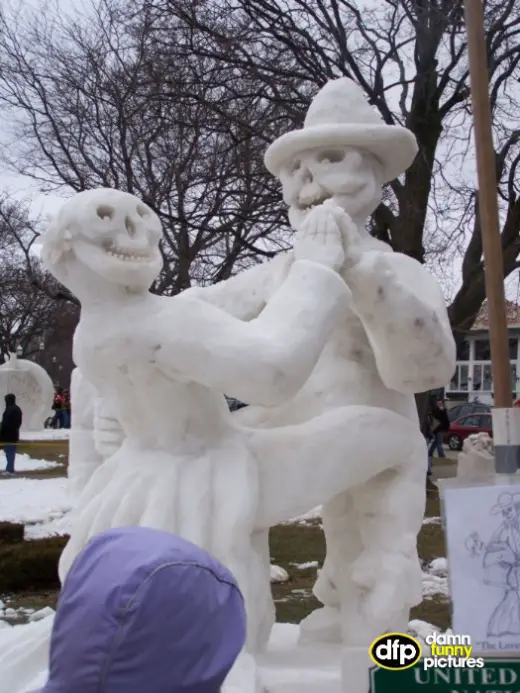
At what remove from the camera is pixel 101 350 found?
274 centimetres

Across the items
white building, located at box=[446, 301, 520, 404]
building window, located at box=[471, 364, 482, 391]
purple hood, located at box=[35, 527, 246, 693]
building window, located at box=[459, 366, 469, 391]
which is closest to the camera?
purple hood, located at box=[35, 527, 246, 693]

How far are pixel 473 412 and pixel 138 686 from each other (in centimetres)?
2326

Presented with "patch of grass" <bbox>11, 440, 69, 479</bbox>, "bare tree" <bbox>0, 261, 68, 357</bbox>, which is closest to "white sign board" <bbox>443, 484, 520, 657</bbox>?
"patch of grass" <bbox>11, 440, 69, 479</bbox>

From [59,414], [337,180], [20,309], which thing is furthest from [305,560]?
[20,309]

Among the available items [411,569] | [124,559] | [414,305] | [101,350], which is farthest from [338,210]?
[124,559]

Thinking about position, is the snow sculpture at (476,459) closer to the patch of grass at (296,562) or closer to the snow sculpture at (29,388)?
the patch of grass at (296,562)

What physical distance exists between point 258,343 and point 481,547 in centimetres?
84

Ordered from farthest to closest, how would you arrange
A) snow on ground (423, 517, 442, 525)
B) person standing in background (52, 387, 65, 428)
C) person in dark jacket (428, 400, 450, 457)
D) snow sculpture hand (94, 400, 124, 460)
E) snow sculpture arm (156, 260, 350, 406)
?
person standing in background (52, 387, 65, 428) → person in dark jacket (428, 400, 450, 457) → snow on ground (423, 517, 442, 525) → snow sculpture hand (94, 400, 124, 460) → snow sculpture arm (156, 260, 350, 406)

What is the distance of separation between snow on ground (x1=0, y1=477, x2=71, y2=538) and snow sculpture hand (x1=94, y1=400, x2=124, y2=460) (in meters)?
5.73

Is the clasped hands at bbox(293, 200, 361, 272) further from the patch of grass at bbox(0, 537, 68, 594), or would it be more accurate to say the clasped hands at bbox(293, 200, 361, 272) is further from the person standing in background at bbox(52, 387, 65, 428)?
the person standing in background at bbox(52, 387, 65, 428)

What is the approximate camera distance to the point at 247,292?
342 centimetres

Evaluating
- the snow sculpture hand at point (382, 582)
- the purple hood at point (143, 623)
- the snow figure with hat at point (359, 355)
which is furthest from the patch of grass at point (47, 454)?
the purple hood at point (143, 623)

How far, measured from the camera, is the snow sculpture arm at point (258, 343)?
8.63 ft

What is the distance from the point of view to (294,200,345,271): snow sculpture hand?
2.86 m
